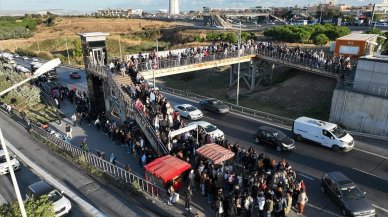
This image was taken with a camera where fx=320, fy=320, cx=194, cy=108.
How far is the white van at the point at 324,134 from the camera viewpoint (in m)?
21.0

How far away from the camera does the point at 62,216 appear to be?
1495 cm

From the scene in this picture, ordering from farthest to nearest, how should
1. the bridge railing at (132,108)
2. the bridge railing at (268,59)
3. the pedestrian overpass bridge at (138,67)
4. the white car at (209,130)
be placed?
the bridge railing at (268,59), the pedestrian overpass bridge at (138,67), the white car at (209,130), the bridge railing at (132,108)

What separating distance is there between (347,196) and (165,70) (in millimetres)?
22402

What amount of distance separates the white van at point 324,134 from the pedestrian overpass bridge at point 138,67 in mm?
9908

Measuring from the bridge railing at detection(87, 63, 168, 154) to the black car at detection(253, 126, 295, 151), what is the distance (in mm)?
7090

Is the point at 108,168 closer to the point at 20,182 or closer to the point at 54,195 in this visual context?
the point at 54,195

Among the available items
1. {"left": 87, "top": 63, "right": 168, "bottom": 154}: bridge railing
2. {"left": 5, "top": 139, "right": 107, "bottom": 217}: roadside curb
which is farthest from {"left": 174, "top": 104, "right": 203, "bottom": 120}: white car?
{"left": 5, "top": 139, "right": 107, "bottom": 217}: roadside curb

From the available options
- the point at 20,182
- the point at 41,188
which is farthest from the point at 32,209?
the point at 20,182

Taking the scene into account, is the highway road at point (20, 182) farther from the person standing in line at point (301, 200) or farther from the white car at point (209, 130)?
the person standing in line at point (301, 200)

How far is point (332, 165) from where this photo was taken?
64.7 ft

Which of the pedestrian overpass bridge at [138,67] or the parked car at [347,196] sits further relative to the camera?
the pedestrian overpass bridge at [138,67]

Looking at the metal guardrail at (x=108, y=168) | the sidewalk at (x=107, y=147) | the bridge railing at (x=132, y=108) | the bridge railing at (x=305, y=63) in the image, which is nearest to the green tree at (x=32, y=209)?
the metal guardrail at (x=108, y=168)

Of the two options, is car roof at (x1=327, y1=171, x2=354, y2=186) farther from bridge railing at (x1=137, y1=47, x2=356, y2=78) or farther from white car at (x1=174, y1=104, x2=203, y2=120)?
bridge railing at (x1=137, y1=47, x2=356, y2=78)

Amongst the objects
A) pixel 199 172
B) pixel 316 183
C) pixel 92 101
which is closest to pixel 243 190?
pixel 199 172
